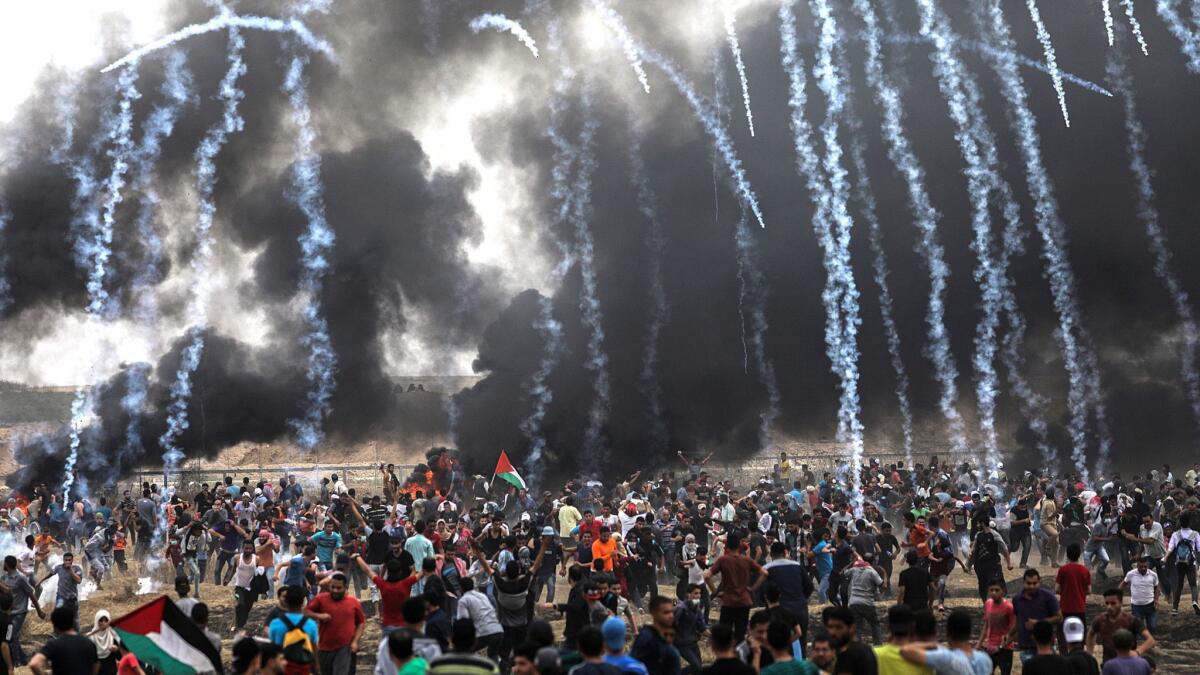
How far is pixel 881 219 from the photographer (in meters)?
48.7

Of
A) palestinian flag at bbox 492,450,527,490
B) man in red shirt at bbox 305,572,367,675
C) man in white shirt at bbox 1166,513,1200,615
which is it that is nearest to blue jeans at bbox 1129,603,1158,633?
man in white shirt at bbox 1166,513,1200,615

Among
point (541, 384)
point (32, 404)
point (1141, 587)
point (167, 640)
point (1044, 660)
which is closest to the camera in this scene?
point (1044, 660)

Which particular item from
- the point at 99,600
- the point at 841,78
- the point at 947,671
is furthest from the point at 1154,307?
the point at 947,671

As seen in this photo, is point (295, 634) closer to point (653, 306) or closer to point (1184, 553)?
point (1184, 553)

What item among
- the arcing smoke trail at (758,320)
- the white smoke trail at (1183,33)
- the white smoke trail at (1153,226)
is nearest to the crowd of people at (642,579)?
the arcing smoke trail at (758,320)

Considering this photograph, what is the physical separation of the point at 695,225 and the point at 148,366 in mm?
19960

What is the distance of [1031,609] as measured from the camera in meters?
12.8

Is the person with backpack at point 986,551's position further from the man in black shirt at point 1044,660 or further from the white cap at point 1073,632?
the man in black shirt at point 1044,660

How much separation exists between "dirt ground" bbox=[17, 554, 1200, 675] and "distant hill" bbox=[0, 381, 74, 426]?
58.3m

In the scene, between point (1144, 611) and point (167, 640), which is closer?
point (167, 640)

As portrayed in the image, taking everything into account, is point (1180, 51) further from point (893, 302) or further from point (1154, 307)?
point (893, 302)

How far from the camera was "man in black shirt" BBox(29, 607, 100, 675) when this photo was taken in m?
10.9

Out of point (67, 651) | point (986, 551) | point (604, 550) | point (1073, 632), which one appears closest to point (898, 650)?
point (1073, 632)

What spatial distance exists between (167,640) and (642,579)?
35.3ft
